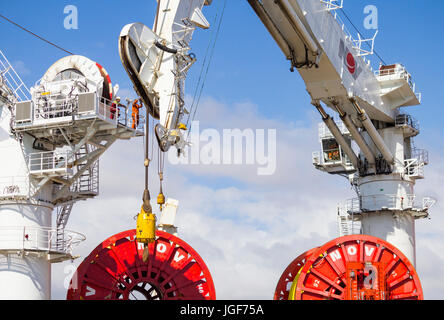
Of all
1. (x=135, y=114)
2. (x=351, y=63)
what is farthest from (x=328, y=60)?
(x=135, y=114)

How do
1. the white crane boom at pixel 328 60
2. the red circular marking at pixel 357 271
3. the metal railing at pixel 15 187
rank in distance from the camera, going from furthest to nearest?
the red circular marking at pixel 357 271 < the metal railing at pixel 15 187 < the white crane boom at pixel 328 60

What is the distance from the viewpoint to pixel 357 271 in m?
30.2

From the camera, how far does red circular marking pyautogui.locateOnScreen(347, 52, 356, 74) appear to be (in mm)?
33750

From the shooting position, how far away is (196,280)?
31.5m

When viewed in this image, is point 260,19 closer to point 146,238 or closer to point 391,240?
point 146,238

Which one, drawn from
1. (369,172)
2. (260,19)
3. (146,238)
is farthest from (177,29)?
(369,172)

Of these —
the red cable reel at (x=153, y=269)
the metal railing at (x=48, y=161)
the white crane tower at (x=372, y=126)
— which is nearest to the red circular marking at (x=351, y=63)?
the white crane tower at (x=372, y=126)

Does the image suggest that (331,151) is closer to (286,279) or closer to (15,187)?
(286,279)

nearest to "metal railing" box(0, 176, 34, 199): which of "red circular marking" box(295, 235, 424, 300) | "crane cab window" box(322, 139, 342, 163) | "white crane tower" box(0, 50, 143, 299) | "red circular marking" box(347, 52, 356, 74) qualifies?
"white crane tower" box(0, 50, 143, 299)

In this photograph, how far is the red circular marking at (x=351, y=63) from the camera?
3375cm

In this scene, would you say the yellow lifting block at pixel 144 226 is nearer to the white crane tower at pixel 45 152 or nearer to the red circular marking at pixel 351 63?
the white crane tower at pixel 45 152

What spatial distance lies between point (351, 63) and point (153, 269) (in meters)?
13.2

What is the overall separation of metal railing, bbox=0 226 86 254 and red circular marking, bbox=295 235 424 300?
10.00 meters

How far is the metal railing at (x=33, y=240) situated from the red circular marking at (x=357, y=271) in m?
10.00
